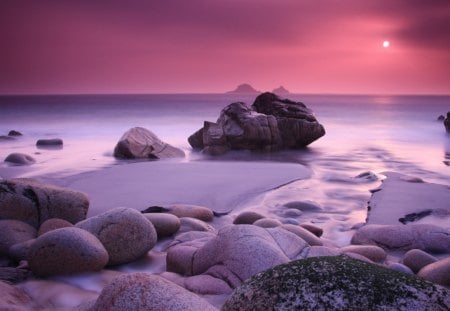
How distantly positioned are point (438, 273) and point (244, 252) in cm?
177

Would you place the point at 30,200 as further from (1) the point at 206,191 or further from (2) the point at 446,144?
(2) the point at 446,144

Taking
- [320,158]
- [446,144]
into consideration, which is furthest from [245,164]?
[446,144]

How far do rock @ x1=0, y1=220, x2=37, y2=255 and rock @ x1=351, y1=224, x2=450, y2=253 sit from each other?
3.75 metres

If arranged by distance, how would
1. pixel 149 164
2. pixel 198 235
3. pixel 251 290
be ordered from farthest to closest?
pixel 149 164, pixel 198 235, pixel 251 290

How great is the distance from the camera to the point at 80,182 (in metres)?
8.75

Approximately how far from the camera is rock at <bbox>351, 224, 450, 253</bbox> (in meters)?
5.12

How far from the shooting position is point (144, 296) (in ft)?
8.45

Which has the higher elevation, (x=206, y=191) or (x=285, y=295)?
(x=285, y=295)

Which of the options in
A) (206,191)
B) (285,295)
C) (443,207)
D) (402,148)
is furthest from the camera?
(402,148)

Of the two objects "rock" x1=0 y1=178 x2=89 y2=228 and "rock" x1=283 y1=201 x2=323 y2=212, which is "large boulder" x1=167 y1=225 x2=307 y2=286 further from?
"rock" x1=283 y1=201 x2=323 y2=212

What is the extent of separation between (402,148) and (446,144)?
8.28 ft

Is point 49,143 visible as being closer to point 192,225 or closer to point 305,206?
point 305,206

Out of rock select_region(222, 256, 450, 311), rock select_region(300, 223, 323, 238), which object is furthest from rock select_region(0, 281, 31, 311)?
rock select_region(300, 223, 323, 238)

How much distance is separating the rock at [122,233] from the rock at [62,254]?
40 centimetres
